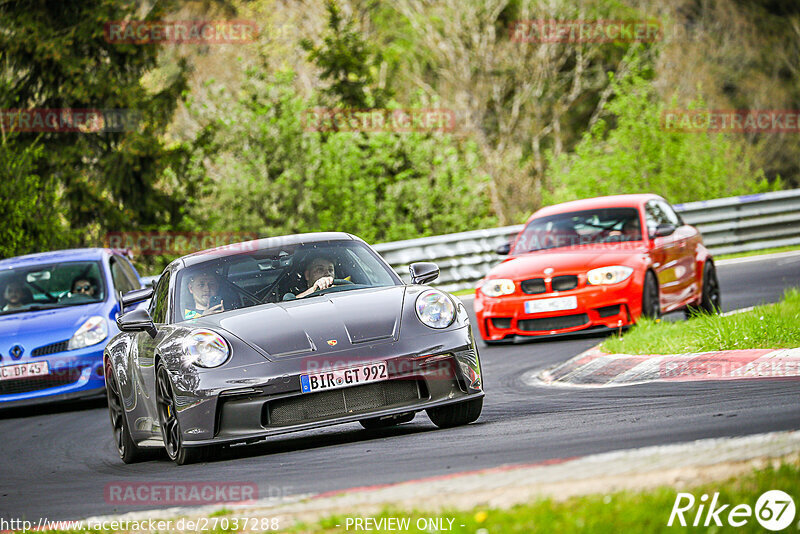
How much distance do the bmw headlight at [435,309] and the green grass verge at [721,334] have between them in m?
2.87

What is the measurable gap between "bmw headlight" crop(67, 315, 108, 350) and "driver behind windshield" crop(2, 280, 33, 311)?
3.44 ft

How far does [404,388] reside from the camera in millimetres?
7594

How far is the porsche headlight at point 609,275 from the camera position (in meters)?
13.2

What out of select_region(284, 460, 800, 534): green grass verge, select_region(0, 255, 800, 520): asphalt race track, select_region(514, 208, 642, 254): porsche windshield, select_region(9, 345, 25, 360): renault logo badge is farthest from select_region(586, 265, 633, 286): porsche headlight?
select_region(284, 460, 800, 534): green grass verge

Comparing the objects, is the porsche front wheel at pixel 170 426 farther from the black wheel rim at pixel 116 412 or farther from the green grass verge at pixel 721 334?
the green grass verge at pixel 721 334

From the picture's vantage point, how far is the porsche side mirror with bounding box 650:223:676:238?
13695 millimetres

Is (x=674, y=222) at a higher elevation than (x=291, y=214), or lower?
higher

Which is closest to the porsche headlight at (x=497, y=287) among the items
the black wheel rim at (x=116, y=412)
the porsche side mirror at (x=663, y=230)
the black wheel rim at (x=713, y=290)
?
the porsche side mirror at (x=663, y=230)

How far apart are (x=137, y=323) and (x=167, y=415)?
2.34 ft

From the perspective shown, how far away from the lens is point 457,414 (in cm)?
816

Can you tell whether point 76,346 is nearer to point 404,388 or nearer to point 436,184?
point 404,388

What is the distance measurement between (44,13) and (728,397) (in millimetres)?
26178

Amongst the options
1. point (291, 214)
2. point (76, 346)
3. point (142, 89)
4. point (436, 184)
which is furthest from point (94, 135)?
point (76, 346)

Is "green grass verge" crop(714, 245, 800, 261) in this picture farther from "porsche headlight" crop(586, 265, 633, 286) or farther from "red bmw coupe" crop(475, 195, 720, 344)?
"porsche headlight" crop(586, 265, 633, 286)
